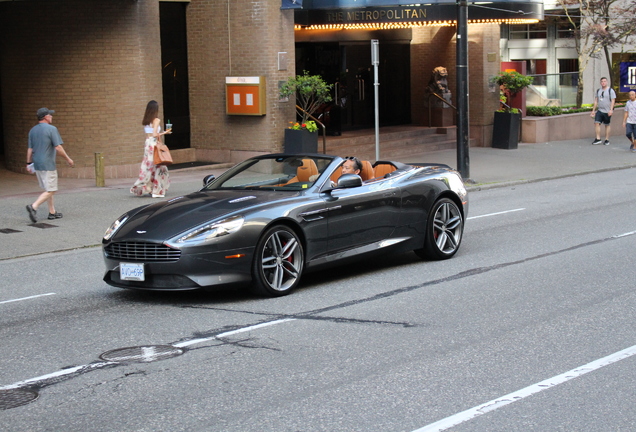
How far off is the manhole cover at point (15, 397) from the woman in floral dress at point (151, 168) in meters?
10.3

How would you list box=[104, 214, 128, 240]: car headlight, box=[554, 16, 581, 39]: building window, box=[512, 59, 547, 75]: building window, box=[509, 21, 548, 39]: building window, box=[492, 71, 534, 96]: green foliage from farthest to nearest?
box=[512, 59, 547, 75]: building window → box=[509, 21, 548, 39]: building window → box=[554, 16, 581, 39]: building window → box=[492, 71, 534, 96]: green foliage → box=[104, 214, 128, 240]: car headlight

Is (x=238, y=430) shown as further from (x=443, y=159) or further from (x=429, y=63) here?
(x=429, y=63)

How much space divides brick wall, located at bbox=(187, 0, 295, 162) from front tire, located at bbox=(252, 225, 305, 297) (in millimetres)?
12527

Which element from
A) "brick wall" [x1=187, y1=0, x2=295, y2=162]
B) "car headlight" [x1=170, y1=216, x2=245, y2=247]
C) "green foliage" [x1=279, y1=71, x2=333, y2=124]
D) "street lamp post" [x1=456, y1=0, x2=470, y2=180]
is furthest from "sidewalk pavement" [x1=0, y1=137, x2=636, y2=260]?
"car headlight" [x1=170, y1=216, x2=245, y2=247]

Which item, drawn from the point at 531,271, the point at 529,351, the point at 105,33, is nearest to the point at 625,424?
the point at 529,351

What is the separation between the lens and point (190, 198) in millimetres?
9203

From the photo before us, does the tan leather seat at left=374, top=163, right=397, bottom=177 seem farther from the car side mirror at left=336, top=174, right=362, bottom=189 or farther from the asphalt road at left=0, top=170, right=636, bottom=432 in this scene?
the car side mirror at left=336, top=174, right=362, bottom=189

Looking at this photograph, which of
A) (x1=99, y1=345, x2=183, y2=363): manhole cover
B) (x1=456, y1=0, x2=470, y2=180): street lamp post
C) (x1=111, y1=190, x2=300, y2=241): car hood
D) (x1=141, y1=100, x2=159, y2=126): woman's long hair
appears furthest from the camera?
(x1=456, y1=0, x2=470, y2=180): street lamp post

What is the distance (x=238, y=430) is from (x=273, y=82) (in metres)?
16.2

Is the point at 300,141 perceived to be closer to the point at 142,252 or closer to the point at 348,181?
the point at 348,181

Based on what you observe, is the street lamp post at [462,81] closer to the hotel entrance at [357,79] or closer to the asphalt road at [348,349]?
the hotel entrance at [357,79]

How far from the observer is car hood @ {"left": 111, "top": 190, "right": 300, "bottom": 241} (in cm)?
819

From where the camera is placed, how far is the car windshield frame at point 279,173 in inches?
367

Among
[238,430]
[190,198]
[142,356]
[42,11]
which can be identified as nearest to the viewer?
[238,430]
